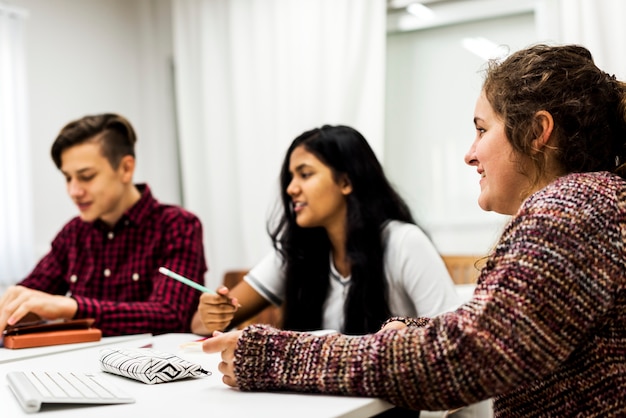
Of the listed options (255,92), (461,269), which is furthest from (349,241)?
(255,92)

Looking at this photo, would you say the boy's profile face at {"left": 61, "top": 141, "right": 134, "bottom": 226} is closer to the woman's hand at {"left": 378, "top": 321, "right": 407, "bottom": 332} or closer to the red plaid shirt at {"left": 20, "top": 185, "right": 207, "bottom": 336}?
the red plaid shirt at {"left": 20, "top": 185, "right": 207, "bottom": 336}

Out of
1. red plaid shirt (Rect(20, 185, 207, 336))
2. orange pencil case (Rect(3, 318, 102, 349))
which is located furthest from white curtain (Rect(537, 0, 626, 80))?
orange pencil case (Rect(3, 318, 102, 349))

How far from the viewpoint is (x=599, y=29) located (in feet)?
9.13

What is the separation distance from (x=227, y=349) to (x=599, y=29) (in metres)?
2.29

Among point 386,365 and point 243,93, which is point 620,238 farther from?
point 243,93

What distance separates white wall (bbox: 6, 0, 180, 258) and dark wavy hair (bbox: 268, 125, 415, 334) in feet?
6.53

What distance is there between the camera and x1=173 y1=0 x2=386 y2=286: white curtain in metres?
3.39

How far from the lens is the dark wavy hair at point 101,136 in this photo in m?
2.31

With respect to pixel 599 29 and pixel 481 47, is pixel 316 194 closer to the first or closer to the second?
pixel 599 29

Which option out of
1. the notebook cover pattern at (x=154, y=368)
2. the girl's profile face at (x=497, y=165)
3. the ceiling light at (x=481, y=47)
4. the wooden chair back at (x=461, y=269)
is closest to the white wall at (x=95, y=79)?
the ceiling light at (x=481, y=47)

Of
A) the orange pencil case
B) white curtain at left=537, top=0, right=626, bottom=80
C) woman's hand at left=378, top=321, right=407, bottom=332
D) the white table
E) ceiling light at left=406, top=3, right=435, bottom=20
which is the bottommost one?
the orange pencil case

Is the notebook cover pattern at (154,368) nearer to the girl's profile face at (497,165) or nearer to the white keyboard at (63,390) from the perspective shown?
the white keyboard at (63,390)

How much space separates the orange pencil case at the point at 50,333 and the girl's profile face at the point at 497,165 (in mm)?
1008

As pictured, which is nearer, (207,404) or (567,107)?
(207,404)
